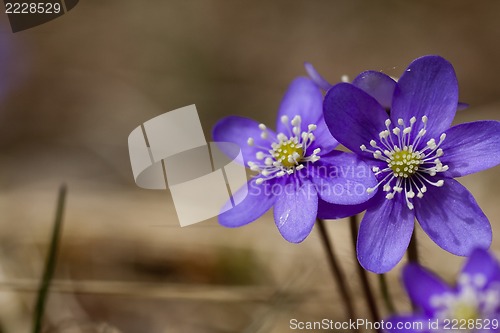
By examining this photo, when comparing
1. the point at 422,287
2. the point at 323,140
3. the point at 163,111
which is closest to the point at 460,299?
the point at 422,287

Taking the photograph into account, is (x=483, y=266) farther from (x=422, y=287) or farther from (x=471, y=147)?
(x=471, y=147)

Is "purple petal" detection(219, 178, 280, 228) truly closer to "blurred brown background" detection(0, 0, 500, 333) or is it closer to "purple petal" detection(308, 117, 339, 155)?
"purple petal" detection(308, 117, 339, 155)

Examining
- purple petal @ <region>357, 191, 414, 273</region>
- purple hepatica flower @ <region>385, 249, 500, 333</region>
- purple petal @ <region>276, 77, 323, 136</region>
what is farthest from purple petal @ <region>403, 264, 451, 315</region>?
purple petal @ <region>276, 77, 323, 136</region>

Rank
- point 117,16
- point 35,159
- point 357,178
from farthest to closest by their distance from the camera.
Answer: point 117,16, point 35,159, point 357,178

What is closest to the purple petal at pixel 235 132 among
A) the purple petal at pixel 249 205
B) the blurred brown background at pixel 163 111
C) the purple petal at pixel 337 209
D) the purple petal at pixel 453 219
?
the purple petal at pixel 249 205

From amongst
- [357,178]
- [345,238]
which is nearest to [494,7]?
[345,238]

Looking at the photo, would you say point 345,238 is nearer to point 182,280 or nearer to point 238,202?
point 182,280
